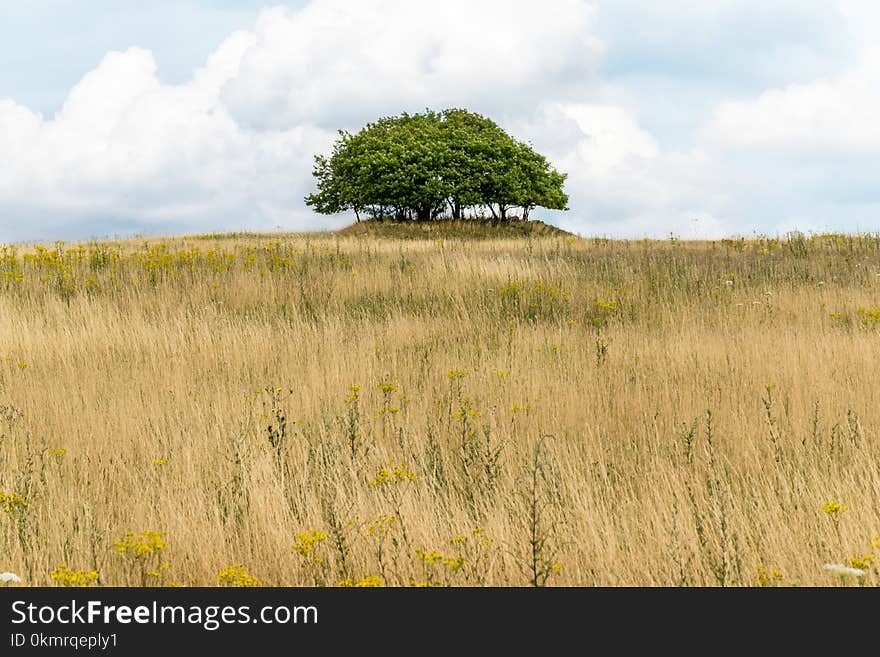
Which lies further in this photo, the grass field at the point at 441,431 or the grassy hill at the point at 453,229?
the grassy hill at the point at 453,229

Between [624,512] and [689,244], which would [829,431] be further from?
[689,244]

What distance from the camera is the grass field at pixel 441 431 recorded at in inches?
139

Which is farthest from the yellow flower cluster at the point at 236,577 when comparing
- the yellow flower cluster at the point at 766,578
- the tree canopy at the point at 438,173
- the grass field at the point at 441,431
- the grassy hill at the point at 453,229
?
the tree canopy at the point at 438,173

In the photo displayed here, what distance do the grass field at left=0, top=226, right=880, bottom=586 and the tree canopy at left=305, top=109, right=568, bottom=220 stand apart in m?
20.0

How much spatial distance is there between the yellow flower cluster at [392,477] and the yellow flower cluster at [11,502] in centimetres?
180

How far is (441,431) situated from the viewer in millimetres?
5566

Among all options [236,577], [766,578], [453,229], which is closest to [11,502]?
[236,577]

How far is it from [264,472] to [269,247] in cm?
1347

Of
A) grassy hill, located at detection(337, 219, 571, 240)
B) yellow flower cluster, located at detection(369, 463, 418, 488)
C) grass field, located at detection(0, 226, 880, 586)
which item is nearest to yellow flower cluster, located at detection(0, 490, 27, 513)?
grass field, located at detection(0, 226, 880, 586)

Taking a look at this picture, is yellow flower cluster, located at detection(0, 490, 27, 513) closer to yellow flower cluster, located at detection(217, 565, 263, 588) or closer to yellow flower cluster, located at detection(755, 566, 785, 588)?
yellow flower cluster, located at detection(217, 565, 263, 588)

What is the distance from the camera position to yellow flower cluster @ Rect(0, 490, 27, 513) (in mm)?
3803

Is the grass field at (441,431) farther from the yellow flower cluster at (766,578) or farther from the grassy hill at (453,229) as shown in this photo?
the grassy hill at (453,229)

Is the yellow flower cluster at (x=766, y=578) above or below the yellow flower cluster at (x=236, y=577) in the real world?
below
